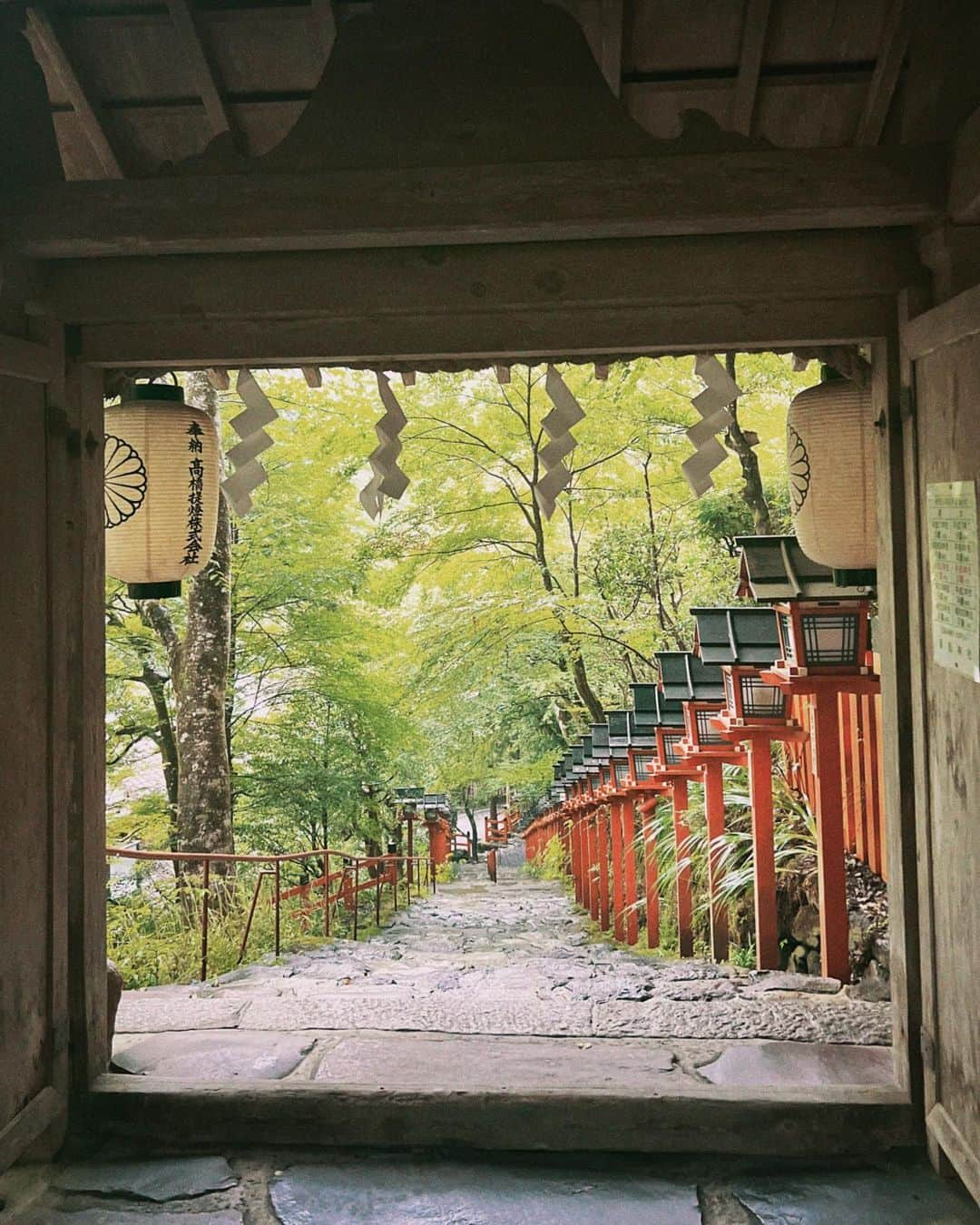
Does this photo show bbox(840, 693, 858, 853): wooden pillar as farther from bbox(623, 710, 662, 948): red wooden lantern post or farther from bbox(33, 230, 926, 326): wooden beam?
bbox(33, 230, 926, 326): wooden beam

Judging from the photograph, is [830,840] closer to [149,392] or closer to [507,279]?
[507,279]

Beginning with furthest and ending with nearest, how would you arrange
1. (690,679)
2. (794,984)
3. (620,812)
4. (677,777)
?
(620,812) < (677,777) < (690,679) < (794,984)

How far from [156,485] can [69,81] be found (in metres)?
1.73

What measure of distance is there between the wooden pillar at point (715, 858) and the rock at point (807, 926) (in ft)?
2.08

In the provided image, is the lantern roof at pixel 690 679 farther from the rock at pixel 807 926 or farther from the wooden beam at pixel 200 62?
the wooden beam at pixel 200 62

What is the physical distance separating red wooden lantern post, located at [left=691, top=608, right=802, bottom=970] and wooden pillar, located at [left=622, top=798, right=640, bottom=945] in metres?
3.91

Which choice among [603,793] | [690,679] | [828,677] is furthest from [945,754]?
[603,793]

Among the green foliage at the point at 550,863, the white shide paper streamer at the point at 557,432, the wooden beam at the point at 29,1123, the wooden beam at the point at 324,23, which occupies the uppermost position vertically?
the wooden beam at the point at 324,23

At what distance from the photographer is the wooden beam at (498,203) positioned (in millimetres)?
3635

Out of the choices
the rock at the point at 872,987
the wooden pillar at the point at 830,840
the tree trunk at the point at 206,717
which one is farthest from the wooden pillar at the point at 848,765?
the tree trunk at the point at 206,717

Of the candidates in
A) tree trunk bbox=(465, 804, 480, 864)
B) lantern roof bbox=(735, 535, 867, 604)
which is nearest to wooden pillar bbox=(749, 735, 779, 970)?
lantern roof bbox=(735, 535, 867, 604)

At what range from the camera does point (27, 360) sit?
3.78 metres

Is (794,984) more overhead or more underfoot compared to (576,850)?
more overhead

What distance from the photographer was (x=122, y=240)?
381cm
